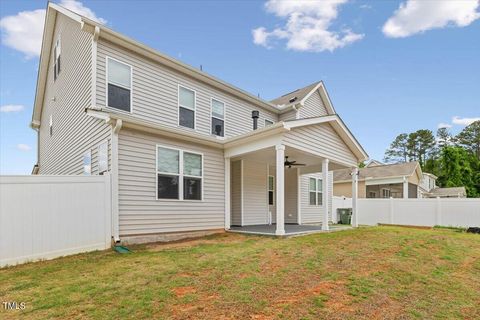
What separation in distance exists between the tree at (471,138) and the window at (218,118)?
152 ft

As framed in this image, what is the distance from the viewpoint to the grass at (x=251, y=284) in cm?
352

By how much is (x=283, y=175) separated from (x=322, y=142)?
269 cm

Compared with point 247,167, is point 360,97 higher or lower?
higher

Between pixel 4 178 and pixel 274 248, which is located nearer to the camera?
pixel 4 178

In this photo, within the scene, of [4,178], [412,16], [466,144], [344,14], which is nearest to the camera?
[4,178]

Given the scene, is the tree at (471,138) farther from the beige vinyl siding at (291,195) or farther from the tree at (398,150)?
the beige vinyl siding at (291,195)

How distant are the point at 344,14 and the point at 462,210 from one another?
1215cm

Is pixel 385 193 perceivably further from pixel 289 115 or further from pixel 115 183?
pixel 115 183

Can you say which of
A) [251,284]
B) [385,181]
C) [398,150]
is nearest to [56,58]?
[251,284]

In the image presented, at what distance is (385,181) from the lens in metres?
23.2

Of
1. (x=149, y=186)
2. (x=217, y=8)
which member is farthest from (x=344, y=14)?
(x=149, y=186)

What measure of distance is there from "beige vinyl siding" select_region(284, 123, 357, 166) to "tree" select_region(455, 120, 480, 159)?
4254 centimetres

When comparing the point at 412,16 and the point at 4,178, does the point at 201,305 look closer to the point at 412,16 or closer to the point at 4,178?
the point at 4,178

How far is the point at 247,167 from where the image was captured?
40.0ft
